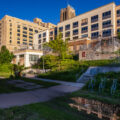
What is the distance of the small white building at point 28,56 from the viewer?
37094 millimetres

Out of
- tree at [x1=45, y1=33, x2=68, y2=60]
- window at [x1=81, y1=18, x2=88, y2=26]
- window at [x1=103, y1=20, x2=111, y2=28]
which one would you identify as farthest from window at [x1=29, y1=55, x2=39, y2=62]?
window at [x1=103, y1=20, x2=111, y2=28]

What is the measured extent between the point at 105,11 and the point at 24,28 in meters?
63.6

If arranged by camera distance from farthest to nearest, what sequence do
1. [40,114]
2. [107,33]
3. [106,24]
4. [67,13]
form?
[67,13]
[106,24]
[107,33]
[40,114]

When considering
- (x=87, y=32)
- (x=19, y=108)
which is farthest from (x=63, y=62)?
(x=87, y=32)

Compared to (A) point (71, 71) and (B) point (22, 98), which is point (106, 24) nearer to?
(A) point (71, 71)

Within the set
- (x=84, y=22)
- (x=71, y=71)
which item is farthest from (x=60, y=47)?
(x=84, y=22)

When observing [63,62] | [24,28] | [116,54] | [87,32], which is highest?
[24,28]

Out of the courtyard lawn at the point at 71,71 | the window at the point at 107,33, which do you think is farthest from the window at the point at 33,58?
the window at the point at 107,33

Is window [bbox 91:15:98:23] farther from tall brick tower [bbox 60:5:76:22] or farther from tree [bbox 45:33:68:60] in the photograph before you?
tall brick tower [bbox 60:5:76:22]

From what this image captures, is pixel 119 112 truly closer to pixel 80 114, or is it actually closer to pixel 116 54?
pixel 80 114

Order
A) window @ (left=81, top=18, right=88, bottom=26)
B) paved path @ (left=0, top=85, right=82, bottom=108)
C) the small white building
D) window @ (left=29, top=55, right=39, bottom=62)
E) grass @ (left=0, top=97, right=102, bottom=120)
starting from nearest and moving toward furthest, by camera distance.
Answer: grass @ (left=0, top=97, right=102, bottom=120) → paved path @ (left=0, top=85, right=82, bottom=108) → the small white building → window @ (left=29, top=55, right=39, bottom=62) → window @ (left=81, top=18, right=88, bottom=26)

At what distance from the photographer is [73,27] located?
184 ft

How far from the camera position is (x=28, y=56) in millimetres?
37312

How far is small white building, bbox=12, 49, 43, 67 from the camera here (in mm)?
37094
